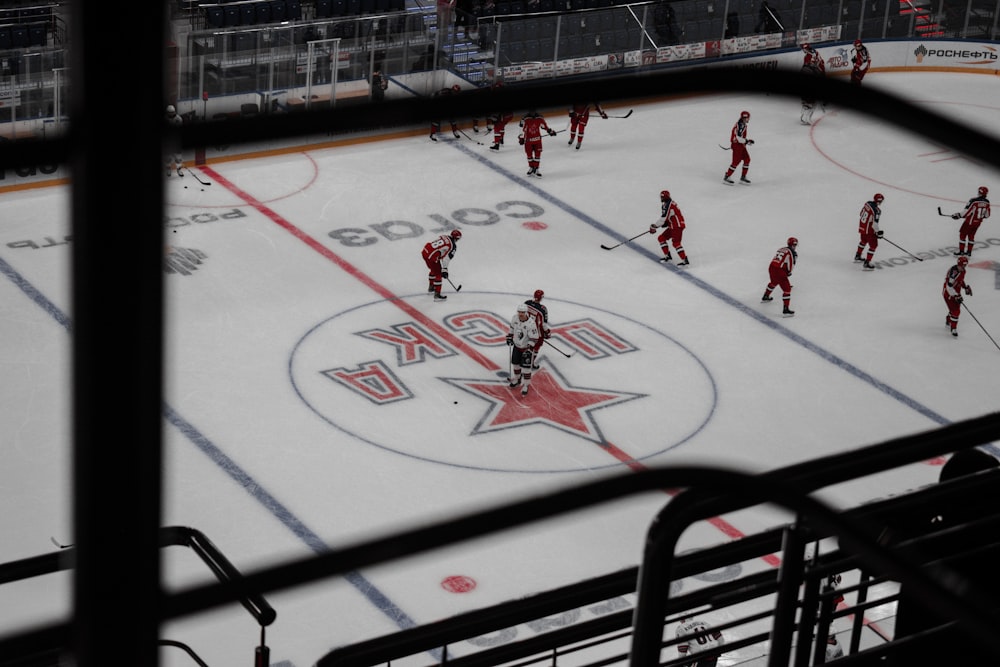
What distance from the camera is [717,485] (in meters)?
1.23

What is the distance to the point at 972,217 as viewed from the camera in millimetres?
15438

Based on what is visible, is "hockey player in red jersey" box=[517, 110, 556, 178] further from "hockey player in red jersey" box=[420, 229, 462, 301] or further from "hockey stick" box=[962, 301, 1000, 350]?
"hockey stick" box=[962, 301, 1000, 350]

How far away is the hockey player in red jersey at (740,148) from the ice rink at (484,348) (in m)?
0.23

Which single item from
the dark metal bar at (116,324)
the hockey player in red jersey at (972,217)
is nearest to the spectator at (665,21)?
the hockey player in red jersey at (972,217)

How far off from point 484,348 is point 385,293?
1.55 m

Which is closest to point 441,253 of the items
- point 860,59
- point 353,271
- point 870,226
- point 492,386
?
point 353,271

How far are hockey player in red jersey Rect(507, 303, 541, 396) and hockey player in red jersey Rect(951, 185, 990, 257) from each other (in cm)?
553

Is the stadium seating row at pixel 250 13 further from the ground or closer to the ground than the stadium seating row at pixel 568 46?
further from the ground

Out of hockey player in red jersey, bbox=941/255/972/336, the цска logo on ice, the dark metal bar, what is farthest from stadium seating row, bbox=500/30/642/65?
the dark metal bar

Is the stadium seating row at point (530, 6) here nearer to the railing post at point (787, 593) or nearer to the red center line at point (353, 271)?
the red center line at point (353, 271)

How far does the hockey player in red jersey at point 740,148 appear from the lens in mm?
17672

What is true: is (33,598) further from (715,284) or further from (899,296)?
(899,296)

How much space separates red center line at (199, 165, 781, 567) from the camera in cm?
1129

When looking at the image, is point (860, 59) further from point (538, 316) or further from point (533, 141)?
point (538, 316)
